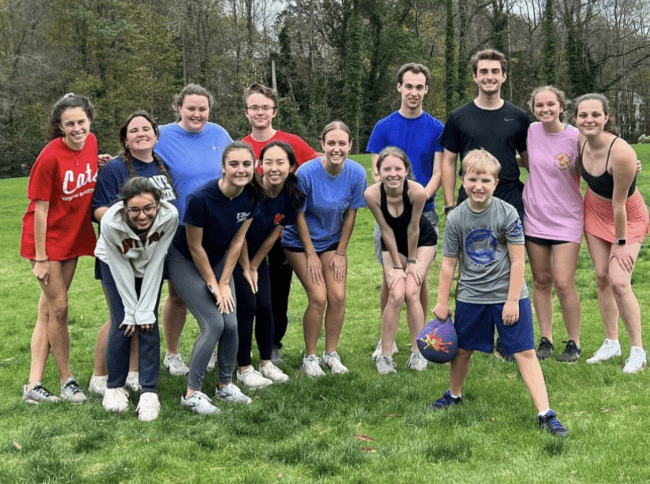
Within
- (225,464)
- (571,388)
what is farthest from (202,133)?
(571,388)

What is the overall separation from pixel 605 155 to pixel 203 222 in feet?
9.87

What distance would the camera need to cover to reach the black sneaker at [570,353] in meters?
5.62

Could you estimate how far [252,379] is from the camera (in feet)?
17.3

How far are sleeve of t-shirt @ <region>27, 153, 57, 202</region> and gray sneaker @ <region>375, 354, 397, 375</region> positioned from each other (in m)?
2.86

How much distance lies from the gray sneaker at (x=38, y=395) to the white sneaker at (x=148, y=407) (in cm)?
77

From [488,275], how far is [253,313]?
183 cm

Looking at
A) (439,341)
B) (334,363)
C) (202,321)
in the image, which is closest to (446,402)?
(439,341)

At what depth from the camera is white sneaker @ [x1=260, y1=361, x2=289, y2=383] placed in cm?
542

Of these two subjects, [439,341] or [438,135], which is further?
[438,135]

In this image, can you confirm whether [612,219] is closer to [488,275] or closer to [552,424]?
[488,275]

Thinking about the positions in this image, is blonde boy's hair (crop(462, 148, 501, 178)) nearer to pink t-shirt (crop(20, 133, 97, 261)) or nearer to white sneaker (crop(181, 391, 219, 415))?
white sneaker (crop(181, 391, 219, 415))

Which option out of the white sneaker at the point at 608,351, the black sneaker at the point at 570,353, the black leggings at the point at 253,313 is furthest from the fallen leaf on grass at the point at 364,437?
the white sneaker at the point at 608,351

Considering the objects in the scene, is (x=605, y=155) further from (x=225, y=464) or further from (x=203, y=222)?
(x=225, y=464)

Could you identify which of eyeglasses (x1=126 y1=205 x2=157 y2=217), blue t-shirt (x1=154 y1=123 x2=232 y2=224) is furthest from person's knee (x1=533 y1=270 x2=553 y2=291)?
eyeglasses (x1=126 y1=205 x2=157 y2=217)
